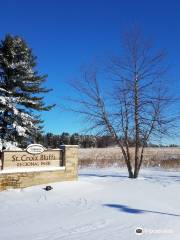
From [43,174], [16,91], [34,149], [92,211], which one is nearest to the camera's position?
[92,211]

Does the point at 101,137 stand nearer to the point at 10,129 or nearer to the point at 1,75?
the point at 10,129

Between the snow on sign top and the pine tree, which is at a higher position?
the pine tree

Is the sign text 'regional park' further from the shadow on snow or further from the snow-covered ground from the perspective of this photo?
the shadow on snow

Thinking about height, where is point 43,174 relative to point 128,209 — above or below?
above

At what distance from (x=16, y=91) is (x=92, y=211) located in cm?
1819

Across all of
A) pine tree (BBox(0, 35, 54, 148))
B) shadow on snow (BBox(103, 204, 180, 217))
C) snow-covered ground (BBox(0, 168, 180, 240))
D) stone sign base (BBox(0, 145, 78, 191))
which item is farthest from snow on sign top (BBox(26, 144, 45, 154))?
pine tree (BBox(0, 35, 54, 148))

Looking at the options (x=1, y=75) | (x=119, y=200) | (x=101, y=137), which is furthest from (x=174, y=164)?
(x=119, y=200)

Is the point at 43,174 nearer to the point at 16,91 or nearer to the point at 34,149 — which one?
the point at 34,149

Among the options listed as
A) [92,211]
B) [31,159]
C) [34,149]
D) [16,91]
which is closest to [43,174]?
[31,159]

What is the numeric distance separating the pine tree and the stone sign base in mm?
10209

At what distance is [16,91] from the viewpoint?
86.5 ft

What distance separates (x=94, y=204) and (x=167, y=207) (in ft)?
6.94

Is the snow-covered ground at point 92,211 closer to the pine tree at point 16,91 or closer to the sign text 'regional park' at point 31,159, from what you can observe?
the sign text 'regional park' at point 31,159

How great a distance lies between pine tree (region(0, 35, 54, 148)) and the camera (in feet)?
81.0
